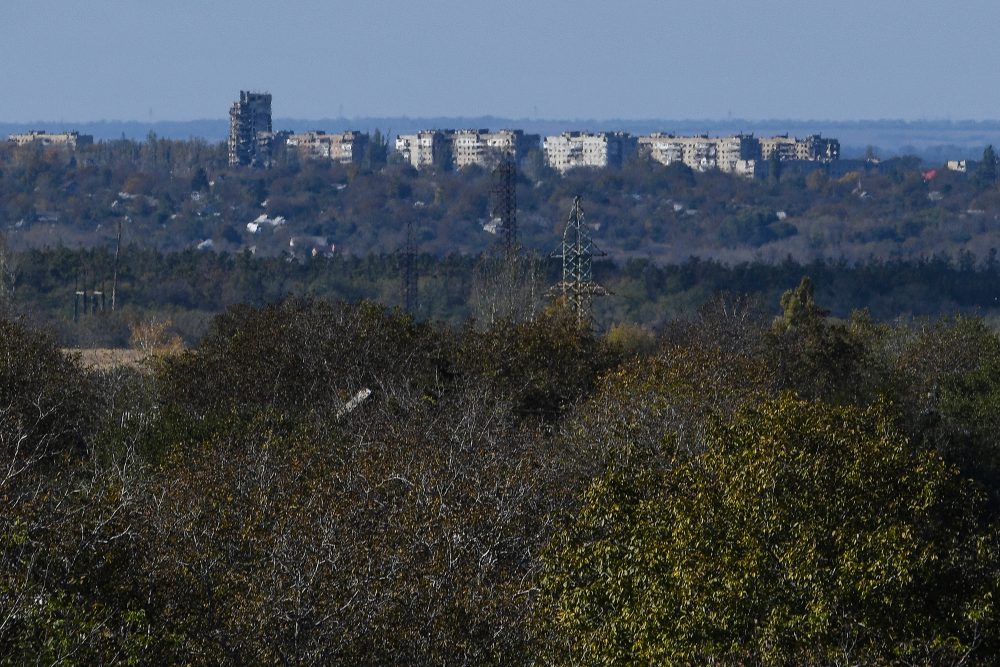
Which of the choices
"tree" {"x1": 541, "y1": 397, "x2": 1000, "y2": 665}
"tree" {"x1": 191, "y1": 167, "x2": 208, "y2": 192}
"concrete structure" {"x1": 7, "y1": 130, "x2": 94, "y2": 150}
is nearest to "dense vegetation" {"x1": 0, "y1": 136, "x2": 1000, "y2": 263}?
"tree" {"x1": 191, "y1": 167, "x2": 208, "y2": 192}

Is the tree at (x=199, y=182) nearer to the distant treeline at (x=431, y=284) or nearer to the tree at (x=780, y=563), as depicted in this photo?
the distant treeline at (x=431, y=284)

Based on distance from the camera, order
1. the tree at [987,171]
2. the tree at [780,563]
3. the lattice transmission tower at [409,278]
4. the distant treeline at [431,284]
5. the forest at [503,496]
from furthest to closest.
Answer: the tree at [987,171], the distant treeline at [431,284], the lattice transmission tower at [409,278], the tree at [780,563], the forest at [503,496]

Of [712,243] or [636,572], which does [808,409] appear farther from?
[712,243]

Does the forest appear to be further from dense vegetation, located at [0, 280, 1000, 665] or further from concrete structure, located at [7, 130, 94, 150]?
concrete structure, located at [7, 130, 94, 150]

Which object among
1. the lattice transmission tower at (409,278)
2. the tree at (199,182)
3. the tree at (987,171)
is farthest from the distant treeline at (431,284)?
the tree at (987,171)

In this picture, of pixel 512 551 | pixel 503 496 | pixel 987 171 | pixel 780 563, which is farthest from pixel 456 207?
pixel 780 563

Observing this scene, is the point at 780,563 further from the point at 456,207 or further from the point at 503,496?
the point at 456,207
